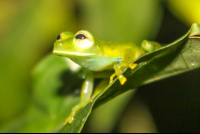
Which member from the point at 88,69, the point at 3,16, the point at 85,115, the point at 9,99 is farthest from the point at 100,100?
the point at 3,16

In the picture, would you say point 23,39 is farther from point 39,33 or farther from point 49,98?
point 49,98

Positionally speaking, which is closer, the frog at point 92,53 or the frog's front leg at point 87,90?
the frog at point 92,53

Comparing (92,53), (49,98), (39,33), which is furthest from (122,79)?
(39,33)

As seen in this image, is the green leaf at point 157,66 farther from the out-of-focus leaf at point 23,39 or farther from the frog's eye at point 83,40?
the out-of-focus leaf at point 23,39

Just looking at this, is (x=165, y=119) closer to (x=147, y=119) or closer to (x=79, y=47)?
(x=147, y=119)

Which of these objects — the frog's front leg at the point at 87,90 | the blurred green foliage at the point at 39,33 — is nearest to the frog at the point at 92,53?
the frog's front leg at the point at 87,90

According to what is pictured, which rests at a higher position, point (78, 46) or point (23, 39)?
point (78, 46)

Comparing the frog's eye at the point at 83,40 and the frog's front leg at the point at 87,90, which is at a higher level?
the frog's eye at the point at 83,40

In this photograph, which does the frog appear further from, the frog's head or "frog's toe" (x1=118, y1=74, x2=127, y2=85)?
"frog's toe" (x1=118, y1=74, x2=127, y2=85)
